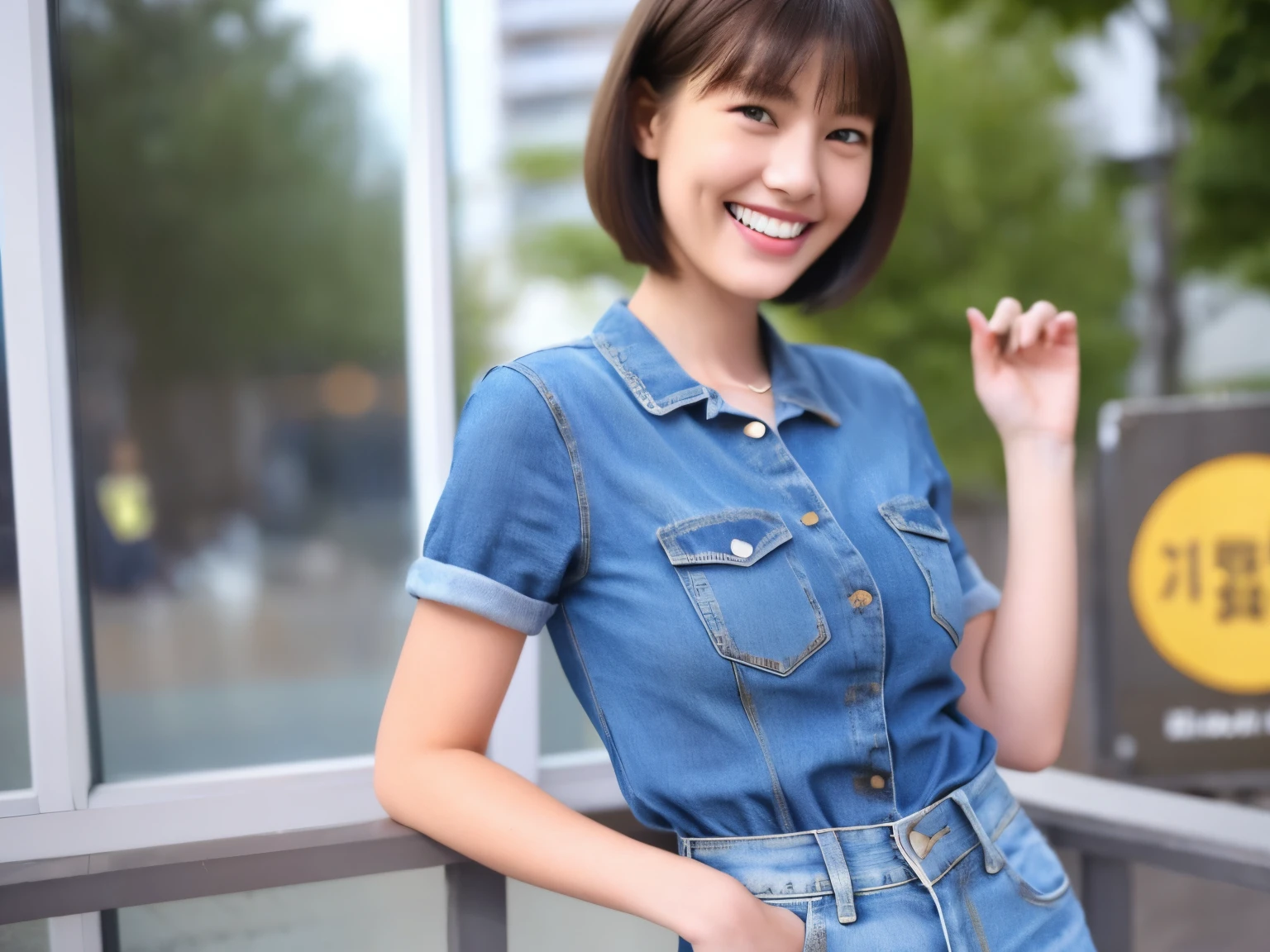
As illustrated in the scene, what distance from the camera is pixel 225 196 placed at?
6.91m

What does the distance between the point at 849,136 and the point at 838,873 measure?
65cm

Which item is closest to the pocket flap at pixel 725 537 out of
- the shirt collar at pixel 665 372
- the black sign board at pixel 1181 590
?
the shirt collar at pixel 665 372

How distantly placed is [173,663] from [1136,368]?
5626mm

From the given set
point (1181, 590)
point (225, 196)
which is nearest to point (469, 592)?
point (1181, 590)

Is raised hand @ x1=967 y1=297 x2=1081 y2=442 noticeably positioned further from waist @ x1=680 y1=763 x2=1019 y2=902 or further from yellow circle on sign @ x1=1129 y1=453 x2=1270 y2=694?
yellow circle on sign @ x1=1129 y1=453 x2=1270 y2=694

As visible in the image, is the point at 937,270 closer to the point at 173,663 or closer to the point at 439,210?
the point at 439,210

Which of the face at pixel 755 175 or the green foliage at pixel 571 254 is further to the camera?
the green foliage at pixel 571 254

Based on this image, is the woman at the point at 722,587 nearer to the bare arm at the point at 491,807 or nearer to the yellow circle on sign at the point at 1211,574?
the bare arm at the point at 491,807

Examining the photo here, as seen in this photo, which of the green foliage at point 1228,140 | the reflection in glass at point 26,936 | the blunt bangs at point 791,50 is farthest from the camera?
Result: the green foliage at point 1228,140

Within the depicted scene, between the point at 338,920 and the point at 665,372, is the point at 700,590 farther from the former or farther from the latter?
the point at 338,920

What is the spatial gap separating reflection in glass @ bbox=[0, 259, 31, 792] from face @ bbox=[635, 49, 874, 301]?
72 centimetres

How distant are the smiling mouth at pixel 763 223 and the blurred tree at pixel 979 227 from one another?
3.90 m

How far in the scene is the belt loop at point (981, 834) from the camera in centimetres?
98

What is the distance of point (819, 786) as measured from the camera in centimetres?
92
